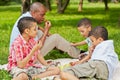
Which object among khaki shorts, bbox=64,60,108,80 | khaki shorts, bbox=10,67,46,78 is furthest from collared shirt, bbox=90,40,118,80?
khaki shorts, bbox=10,67,46,78

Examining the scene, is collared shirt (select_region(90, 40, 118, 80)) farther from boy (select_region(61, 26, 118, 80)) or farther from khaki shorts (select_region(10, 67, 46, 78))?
khaki shorts (select_region(10, 67, 46, 78))

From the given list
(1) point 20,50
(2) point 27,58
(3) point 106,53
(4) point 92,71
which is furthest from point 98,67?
(1) point 20,50

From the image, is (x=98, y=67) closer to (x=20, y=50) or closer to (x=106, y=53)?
(x=106, y=53)

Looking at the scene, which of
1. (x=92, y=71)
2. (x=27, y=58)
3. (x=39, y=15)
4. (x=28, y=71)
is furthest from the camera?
(x=39, y=15)

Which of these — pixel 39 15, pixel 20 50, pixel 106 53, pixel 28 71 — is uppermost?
pixel 39 15

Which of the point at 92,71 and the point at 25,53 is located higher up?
the point at 25,53

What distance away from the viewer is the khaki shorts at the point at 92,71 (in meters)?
6.25

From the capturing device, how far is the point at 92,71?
6.27m

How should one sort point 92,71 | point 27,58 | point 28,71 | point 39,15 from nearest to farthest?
point 27,58, point 92,71, point 28,71, point 39,15

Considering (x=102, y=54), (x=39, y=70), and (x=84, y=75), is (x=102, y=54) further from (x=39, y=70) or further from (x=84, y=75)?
(x=39, y=70)

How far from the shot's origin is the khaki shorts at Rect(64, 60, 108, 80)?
6.25 m

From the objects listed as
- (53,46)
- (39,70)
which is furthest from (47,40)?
(39,70)

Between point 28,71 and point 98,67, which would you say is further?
point 28,71

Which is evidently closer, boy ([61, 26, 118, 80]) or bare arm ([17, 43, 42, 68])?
bare arm ([17, 43, 42, 68])
